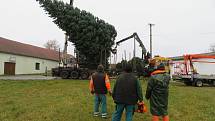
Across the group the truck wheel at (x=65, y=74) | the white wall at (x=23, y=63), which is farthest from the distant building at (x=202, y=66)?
the white wall at (x=23, y=63)

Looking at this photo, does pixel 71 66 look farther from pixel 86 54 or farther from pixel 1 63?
pixel 1 63

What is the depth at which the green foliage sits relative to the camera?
106 feet

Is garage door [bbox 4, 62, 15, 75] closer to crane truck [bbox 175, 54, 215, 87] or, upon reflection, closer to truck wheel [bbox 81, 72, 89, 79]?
truck wheel [bbox 81, 72, 89, 79]

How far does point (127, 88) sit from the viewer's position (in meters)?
7.68

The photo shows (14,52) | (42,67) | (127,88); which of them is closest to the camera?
(127,88)

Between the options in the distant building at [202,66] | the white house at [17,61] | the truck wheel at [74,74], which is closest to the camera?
the distant building at [202,66]

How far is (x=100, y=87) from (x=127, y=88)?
2195mm

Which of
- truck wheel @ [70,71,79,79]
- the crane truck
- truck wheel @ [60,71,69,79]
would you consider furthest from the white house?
the crane truck

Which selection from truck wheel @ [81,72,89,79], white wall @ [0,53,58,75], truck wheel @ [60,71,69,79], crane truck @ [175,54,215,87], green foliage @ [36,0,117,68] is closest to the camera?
crane truck @ [175,54,215,87]

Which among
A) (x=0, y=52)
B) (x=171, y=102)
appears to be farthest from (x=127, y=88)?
(x=0, y=52)

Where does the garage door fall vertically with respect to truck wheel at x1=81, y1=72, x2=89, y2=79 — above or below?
above

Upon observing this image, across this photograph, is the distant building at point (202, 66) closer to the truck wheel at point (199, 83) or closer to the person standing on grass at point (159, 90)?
the truck wheel at point (199, 83)

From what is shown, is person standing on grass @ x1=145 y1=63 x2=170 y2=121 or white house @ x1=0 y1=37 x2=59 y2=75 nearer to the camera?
person standing on grass @ x1=145 y1=63 x2=170 y2=121

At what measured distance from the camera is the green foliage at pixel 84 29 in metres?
32.4
